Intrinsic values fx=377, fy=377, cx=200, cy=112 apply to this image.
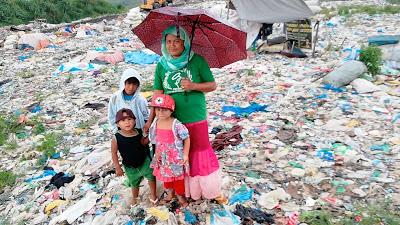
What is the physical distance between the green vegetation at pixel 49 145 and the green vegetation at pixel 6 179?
0.50 meters

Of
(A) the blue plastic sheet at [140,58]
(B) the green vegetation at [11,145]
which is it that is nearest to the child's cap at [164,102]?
(B) the green vegetation at [11,145]

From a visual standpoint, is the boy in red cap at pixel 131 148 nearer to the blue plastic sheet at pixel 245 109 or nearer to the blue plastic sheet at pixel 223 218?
the blue plastic sheet at pixel 223 218

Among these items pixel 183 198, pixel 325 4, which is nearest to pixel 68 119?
pixel 183 198

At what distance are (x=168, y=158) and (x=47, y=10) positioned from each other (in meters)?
22.8

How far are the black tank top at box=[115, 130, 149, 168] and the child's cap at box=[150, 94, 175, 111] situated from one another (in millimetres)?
373

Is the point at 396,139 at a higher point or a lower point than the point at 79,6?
lower

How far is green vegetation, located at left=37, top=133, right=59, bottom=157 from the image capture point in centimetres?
478

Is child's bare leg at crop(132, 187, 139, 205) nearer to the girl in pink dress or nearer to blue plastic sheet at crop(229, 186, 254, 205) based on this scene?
the girl in pink dress

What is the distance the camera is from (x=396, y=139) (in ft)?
14.6

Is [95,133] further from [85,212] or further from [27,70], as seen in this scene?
[27,70]

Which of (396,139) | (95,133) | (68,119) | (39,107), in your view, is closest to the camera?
(396,139)

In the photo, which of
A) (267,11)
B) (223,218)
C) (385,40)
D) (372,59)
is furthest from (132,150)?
(385,40)

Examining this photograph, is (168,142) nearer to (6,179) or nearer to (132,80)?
(132,80)

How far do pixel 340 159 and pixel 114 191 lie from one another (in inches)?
93.6
